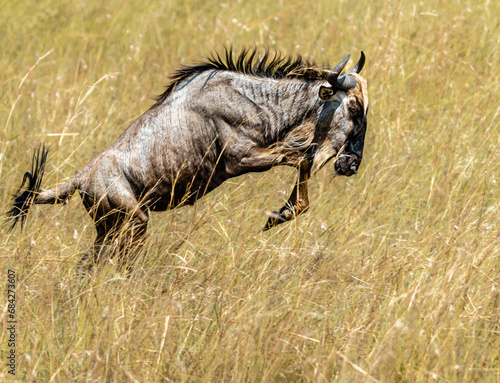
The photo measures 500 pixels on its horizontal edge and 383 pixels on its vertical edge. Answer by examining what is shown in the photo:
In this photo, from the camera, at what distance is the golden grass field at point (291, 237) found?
3.28 metres

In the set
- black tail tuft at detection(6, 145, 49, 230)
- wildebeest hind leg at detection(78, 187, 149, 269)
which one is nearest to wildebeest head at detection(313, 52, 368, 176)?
wildebeest hind leg at detection(78, 187, 149, 269)

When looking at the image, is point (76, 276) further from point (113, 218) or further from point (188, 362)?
point (188, 362)

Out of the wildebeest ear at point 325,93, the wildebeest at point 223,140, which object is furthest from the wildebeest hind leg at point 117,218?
the wildebeest ear at point 325,93

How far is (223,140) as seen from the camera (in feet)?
16.1

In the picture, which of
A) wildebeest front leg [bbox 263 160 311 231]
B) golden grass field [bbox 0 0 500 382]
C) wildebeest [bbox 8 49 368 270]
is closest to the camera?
golden grass field [bbox 0 0 500 382]

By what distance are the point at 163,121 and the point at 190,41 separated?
4.15m

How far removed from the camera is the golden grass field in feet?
10.8

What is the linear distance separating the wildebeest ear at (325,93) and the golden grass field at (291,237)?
0.84 m

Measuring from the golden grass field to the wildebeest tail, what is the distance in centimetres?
14

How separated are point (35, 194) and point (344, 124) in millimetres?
2433

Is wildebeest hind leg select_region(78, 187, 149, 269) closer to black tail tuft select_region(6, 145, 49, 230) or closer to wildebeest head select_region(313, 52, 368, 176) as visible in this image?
black tail tuft select_region(6, 145, 49, 230)

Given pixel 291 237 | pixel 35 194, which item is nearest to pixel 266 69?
pixel 291 237

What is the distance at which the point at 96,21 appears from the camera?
955 centimetres

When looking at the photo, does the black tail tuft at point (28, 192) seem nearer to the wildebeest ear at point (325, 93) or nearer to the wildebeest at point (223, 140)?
the wildebeest at point (223, 140)
